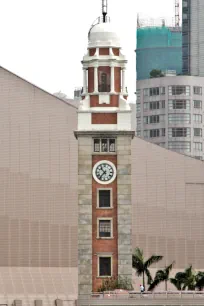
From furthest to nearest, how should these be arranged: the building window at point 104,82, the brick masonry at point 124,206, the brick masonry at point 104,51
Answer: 1. the building window at point 104,82
2. the brick masonry at point 104,51
3. the brick masonry at point 124,206

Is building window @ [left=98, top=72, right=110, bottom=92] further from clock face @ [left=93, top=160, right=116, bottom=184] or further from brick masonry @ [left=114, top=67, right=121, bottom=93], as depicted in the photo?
clock face @ [left=93, top=160, right=116, bottom=184]

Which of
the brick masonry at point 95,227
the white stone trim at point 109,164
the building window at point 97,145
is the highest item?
the building window at point 97,145

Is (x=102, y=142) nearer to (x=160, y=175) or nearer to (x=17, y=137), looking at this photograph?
(x=17, y=137)

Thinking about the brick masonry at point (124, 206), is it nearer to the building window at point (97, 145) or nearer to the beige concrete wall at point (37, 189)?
the building window at point (97, 145)

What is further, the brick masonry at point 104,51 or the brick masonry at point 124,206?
the brick masonry at point 104,51

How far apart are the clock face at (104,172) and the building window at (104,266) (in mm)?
4459

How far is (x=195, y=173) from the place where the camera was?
149 metres

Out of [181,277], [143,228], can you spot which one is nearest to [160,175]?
[143,228]

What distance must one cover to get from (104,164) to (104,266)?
19.6ft

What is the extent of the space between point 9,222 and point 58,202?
16.7 feet

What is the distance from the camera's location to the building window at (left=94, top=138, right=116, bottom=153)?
10106 centimetres

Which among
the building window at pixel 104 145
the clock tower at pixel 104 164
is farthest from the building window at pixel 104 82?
the building window at pixel 104 145

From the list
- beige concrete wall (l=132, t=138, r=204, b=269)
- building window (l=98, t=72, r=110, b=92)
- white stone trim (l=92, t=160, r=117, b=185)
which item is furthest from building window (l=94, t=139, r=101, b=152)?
beige concrete wall (l=132, t=138, r=204, b=269)

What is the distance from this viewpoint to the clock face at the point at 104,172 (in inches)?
3970
